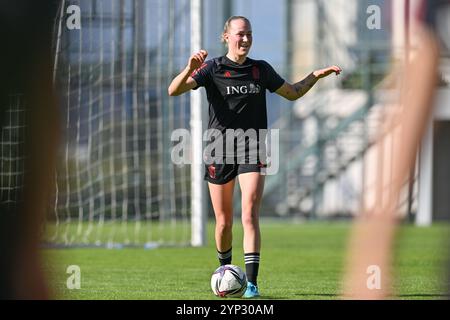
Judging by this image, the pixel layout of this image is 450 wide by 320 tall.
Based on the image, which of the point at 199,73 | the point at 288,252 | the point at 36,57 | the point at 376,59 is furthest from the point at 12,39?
the point at 376,59

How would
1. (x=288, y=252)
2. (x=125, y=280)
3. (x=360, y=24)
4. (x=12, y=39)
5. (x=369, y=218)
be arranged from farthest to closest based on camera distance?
1. (x=360, y=24)
2. (x=288, y=252)
3. (x=125, y=280)
4. (x=369, y=218)
5. (x=12, y=39)

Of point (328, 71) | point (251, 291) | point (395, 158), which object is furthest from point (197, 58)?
point (395, 158)

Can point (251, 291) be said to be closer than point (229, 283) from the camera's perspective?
No

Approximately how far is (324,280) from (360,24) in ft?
50.3

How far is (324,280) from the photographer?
6840 millimetres

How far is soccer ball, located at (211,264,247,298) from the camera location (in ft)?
17.5

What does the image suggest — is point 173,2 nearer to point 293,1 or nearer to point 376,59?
point 376,59

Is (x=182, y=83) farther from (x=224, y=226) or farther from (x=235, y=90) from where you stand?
(x=224, y=226)

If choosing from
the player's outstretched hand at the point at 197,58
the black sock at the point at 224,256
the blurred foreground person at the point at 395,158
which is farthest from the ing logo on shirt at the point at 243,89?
the blurred foreground person at the point at 395,158

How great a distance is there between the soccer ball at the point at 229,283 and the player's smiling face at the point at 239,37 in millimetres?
1307

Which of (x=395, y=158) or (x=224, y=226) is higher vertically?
(x=395, y=158)

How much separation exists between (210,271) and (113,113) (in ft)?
21.2

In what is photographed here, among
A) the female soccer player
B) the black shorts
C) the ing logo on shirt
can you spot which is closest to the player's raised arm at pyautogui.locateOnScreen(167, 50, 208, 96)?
the female soccer player

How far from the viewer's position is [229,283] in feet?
17.5
